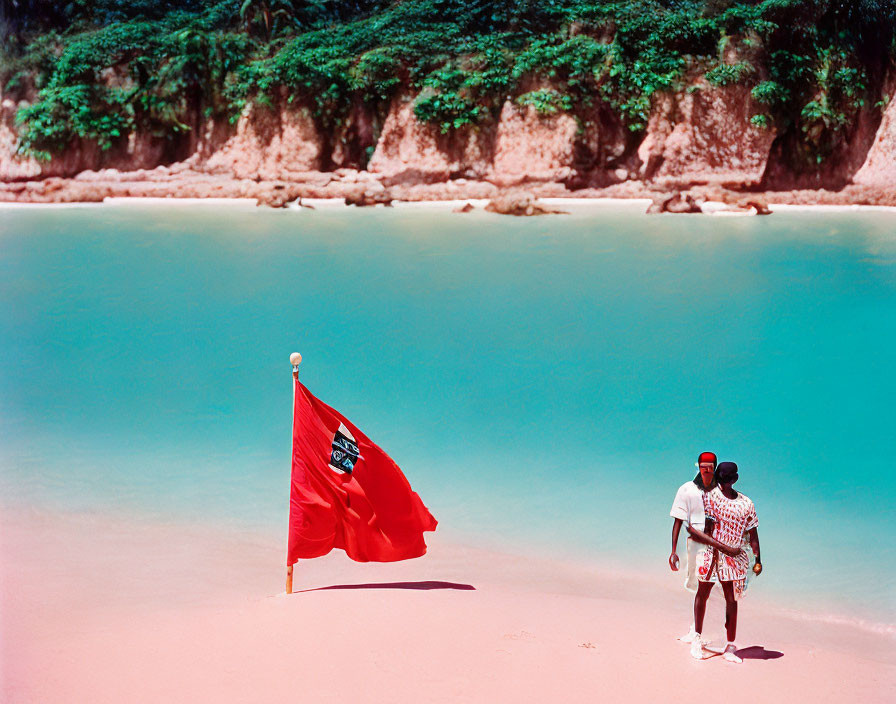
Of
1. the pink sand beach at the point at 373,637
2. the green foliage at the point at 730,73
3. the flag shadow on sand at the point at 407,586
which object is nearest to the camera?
the pink sand beach at the point at 373,637

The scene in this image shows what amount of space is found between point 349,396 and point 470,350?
2.05 feet

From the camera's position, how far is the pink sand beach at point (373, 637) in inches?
94.3

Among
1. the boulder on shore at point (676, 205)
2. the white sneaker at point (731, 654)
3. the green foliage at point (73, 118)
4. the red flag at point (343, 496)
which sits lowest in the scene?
the white sneaker at point (731, 654)

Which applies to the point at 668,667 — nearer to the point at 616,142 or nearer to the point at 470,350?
the point at 470,350

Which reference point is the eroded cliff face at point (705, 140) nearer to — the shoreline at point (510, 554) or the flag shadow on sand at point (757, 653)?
the shoreline at point (510, 554)

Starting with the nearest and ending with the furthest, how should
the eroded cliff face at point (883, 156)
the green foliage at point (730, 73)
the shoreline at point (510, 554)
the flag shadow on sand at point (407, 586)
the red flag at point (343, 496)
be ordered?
the red flag at point (343, 496), the flag shadow on sand at point (407, 586), the shoreline at point (510, 554), the eroded cliff face at point (883, 156), the green foliage at point (730, 73)

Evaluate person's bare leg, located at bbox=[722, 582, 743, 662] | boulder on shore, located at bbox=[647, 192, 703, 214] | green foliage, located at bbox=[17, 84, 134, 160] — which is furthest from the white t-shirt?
green foliage, located at bbox=[17, 84, 134, 160]

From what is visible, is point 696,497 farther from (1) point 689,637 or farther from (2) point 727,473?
(1) point 689,637

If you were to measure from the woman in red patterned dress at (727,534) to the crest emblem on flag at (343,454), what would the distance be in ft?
3.39

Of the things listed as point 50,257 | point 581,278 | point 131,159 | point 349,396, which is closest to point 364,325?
point 349,396

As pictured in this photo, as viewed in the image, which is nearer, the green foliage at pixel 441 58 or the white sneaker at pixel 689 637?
the white sneaker at pixel 689 637

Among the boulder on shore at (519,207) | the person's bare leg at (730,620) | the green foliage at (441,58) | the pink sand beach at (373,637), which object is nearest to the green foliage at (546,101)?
the green foliage at (441,58)

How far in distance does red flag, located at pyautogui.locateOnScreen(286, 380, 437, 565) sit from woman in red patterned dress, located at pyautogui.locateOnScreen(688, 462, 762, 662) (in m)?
0.94

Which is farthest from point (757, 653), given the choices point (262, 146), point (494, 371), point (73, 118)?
point (73, 118)
